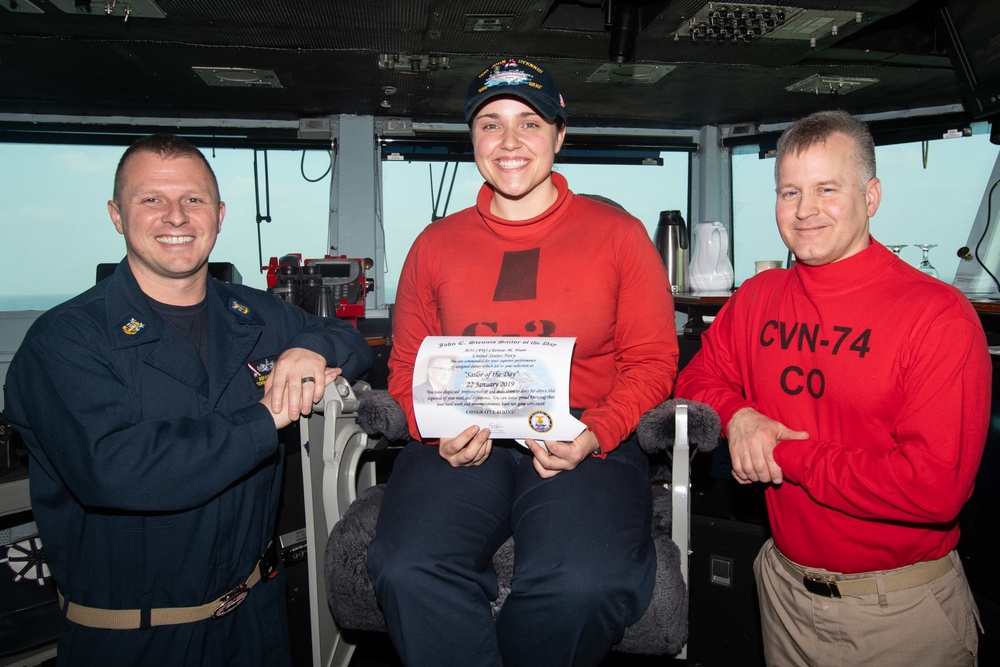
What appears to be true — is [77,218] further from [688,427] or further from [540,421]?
[688,427]

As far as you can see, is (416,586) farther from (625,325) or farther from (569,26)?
(569,26)

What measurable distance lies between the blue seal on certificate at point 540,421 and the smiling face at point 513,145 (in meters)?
0.61

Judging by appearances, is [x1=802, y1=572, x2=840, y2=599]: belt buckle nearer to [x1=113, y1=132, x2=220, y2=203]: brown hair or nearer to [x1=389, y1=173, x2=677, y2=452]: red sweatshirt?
[x1=389, y1=173, x2=677, y2=452]: red sweatshirt

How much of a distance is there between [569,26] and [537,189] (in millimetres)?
2145

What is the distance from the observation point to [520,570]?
4.00 ft

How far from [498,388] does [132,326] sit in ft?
2.70

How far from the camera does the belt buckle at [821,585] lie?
1.29 m

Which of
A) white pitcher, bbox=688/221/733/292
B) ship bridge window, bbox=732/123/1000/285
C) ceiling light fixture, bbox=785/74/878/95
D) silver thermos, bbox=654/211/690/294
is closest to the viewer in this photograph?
white pitcher, bbox=688/221/733/292

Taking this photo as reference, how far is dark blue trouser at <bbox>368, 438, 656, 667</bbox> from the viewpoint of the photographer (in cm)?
117

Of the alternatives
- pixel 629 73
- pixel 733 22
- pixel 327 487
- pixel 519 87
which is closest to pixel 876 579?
pixel 327 487

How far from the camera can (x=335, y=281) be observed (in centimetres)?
380

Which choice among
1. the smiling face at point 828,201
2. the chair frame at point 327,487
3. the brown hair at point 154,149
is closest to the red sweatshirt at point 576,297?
the chair frame at point 327,487

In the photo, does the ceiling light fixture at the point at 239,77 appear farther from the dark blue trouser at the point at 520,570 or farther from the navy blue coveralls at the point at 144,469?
the dark blue trouser at the point at 520,570

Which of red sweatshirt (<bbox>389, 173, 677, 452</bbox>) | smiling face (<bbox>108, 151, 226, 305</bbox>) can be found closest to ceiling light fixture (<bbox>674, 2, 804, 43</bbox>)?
red sweatshirt (<bbox>389, 173, 677, 452</bbox>)
